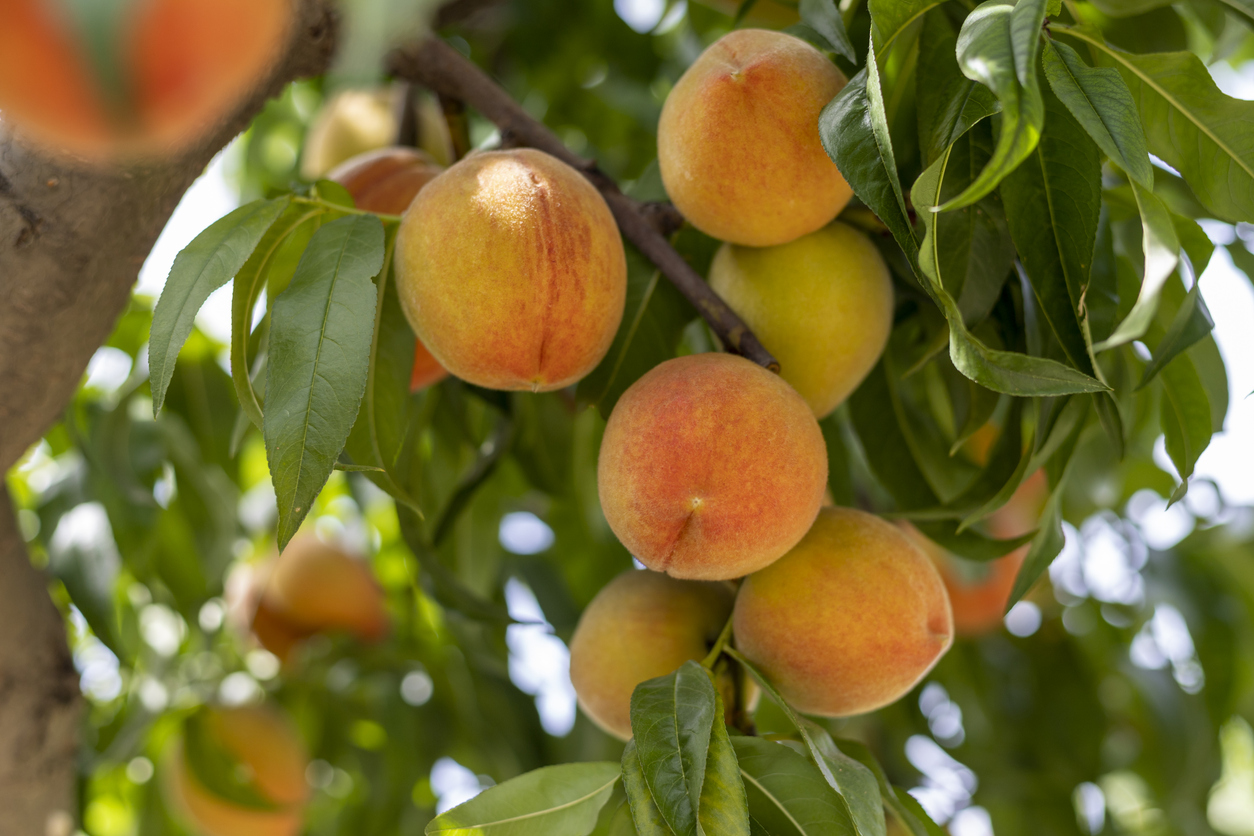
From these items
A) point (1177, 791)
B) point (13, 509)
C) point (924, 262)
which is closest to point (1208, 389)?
point (924, 262)

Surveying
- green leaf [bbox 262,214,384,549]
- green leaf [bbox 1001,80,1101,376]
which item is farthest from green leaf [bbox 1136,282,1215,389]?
green leaf [bbox 262,214,384,549]

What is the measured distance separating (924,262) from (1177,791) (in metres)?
0.98

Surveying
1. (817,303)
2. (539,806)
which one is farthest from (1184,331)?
(539,806)

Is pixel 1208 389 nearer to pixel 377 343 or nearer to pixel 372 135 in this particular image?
pixel 377 343

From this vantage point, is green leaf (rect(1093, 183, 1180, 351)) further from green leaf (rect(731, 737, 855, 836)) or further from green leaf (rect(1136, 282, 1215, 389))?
green leaf (rect(731, 737, 855, 836))

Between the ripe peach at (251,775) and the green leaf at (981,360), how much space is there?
38.4 inches

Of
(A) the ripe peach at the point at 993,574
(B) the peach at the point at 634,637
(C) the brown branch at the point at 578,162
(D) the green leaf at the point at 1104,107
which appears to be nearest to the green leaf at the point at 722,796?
(B) the peach at the point at 634,637

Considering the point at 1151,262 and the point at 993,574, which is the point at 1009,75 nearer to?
the point at 1151,262

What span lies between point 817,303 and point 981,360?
18 cm

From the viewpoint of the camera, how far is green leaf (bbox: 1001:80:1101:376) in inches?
20.9

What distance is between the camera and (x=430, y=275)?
0.54 m

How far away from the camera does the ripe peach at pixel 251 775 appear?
45.4 inches

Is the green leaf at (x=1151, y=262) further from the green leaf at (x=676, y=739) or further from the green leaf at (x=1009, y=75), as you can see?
the green leaf at (x=676, y=739)

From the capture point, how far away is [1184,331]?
57 cm
